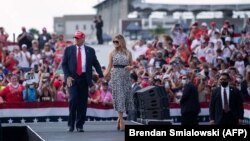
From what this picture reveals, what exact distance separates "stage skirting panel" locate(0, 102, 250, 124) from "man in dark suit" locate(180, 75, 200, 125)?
1.26 m

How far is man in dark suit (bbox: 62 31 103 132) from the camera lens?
20656 mm

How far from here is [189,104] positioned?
90.9 feet

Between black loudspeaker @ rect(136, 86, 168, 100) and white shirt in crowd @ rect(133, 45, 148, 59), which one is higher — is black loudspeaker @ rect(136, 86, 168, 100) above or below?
below

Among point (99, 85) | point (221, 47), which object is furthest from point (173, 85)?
point (221, 47)

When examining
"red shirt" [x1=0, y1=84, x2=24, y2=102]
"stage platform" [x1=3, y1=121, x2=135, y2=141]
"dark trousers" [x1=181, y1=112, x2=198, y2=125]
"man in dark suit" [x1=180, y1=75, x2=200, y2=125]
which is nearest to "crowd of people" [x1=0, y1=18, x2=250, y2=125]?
"red shirt" [x1=0, y1=84, x2=24, y2=102]

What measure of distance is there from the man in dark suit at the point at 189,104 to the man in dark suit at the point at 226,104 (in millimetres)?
3760

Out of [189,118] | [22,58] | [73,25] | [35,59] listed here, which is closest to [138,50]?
[35,59]

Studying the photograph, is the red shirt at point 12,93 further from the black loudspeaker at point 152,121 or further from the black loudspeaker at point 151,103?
the black loudspeaker at point 152,121

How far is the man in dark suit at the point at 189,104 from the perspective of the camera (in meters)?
27.5

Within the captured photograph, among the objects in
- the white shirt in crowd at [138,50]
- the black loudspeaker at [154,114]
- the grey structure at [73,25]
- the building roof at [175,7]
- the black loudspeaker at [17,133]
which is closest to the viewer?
the black loudspeaker at [17,133]

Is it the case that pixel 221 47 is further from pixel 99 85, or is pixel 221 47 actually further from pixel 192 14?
pixel 192 14

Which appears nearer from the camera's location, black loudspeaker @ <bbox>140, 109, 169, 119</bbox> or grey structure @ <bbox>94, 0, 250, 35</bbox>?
black loudspeaker @ <bbox>140, 109, 169, 119</bbox>

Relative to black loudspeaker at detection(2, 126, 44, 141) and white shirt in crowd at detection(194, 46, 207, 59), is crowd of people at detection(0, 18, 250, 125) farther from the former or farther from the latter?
black loudspeaker at detection(2, 126, 44, 141)

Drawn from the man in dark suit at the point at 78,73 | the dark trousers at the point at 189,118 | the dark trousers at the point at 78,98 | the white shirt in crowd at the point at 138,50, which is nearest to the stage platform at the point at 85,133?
the dark trousers at the point at 78,98
